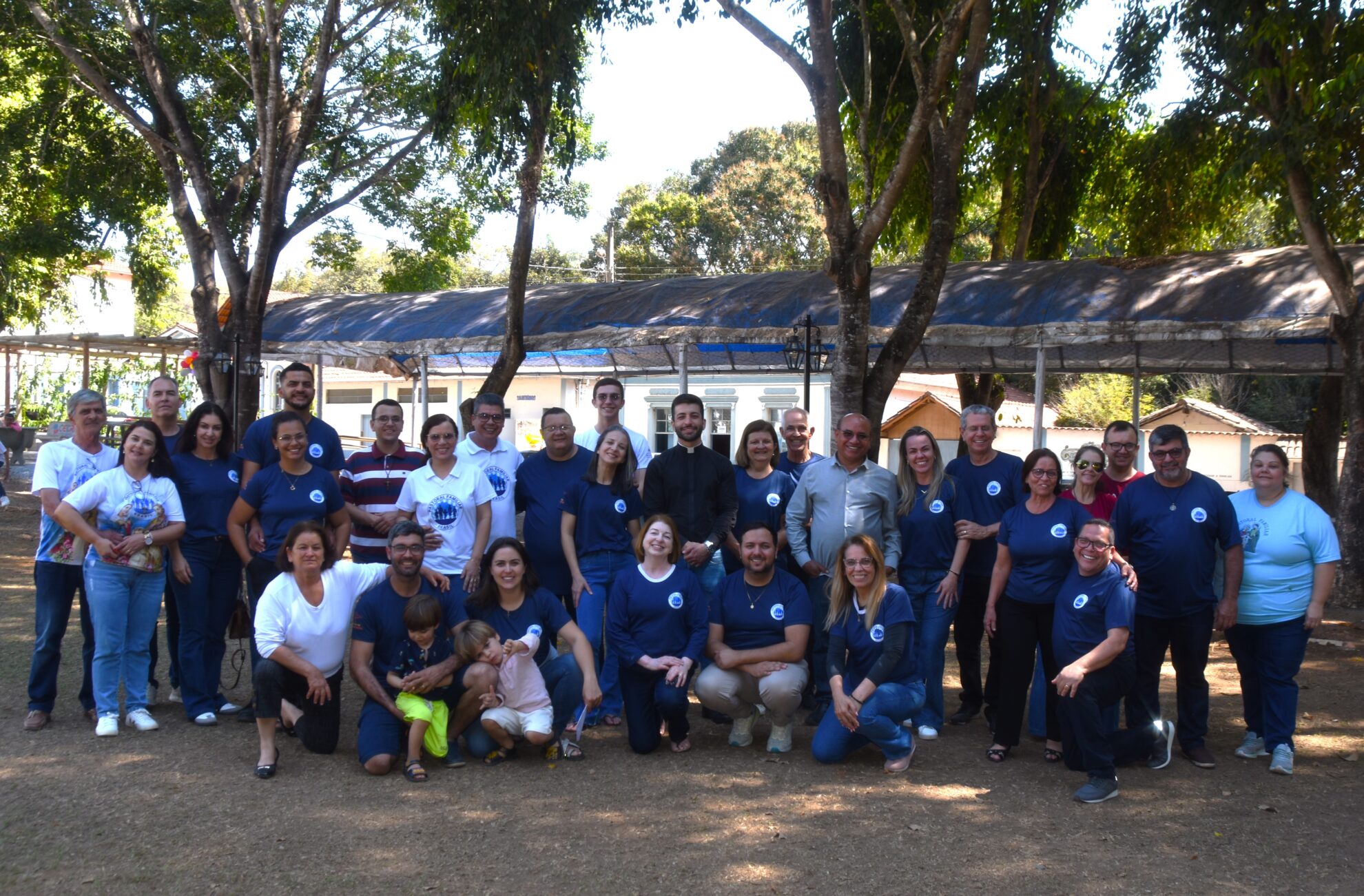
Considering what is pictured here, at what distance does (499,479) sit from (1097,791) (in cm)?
342

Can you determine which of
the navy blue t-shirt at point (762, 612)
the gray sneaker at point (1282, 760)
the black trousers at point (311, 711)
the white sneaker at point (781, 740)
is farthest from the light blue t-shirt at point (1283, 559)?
the black trousers at point (311, 711)

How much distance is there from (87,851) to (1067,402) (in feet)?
101

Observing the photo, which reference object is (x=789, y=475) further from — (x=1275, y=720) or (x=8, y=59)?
(x=8, y=59)

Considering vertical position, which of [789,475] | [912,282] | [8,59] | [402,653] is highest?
[8,59]

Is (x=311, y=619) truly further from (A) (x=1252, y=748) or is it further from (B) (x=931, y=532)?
(A) (x=1252, y=748)

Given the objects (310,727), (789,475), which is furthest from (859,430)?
(310,727)

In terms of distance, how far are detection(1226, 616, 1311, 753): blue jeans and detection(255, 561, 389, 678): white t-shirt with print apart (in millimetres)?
4242

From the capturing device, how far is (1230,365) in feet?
39.0

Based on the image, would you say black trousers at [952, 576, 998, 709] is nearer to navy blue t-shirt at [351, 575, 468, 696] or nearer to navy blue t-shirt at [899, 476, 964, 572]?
navy blue t-shirt at [899, 476, 964, 572]

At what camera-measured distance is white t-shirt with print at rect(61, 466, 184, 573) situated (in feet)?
19.1

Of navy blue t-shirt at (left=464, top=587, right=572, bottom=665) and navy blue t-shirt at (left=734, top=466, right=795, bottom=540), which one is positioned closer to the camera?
navy blue t-shirt at (left=464, top=587, right=572, bottom=665)

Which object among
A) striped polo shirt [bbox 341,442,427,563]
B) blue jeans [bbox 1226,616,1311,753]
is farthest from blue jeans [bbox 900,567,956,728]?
striped polo shirt [bbox 341,442,427,563]

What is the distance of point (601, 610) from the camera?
633cm

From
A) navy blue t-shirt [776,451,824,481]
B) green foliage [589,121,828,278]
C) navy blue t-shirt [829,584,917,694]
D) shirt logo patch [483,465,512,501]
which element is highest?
green foliage [589,121,828,278]
